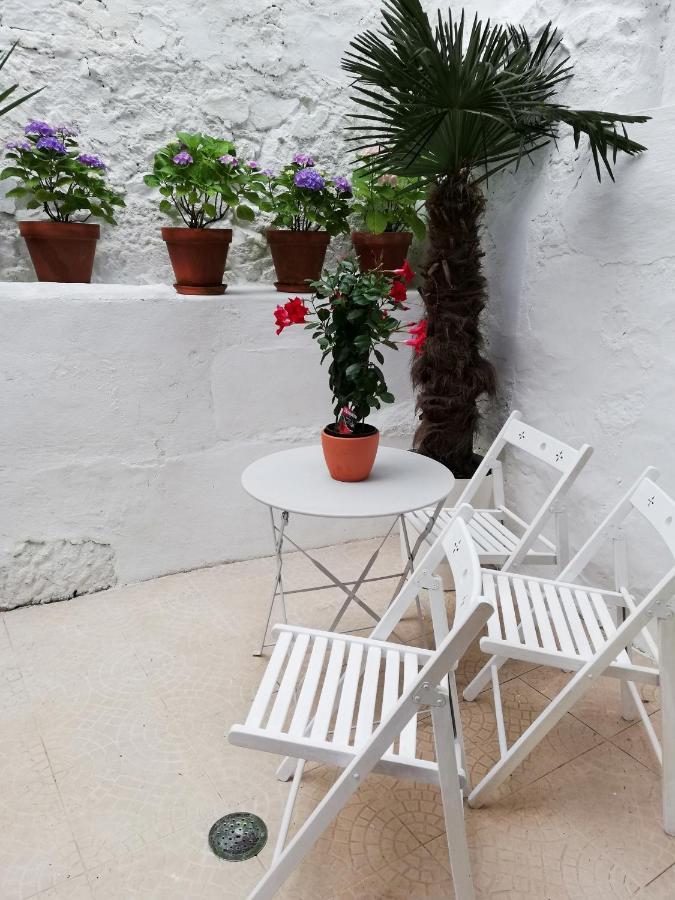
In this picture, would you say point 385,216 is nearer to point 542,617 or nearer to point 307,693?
point 542,617

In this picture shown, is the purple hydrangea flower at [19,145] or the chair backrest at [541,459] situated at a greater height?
the purple hydrangea flower at [19,145]

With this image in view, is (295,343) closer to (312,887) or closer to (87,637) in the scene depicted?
(87,637)

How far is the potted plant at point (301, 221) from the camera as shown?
274 cm

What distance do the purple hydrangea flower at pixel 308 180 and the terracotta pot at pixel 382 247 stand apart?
0.35 m

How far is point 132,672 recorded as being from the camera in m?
2.21

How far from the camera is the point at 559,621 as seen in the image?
68.4 inches

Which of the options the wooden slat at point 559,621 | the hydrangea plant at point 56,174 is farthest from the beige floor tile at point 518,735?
the hydrangea plant at point 56,174

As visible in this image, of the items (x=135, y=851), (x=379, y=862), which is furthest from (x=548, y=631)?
(x=135, y=851)

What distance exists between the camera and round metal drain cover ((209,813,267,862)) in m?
1.55

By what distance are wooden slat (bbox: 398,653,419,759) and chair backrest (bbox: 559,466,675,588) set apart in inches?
26.1

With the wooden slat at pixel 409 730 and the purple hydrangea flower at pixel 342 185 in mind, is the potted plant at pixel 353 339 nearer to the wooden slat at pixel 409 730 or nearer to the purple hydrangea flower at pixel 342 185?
the wooden slat at pixel 409 730

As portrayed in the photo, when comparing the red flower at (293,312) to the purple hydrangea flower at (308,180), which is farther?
the purple hydrangea flower at (308,180)

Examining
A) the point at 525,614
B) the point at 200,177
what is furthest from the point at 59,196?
the point at 525,614

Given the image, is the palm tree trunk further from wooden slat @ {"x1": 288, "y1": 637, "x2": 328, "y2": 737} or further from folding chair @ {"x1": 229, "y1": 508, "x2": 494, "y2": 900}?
wooden slat @ {"x1": 288, "y1": 637, "x2": 328, "y2": 737}
